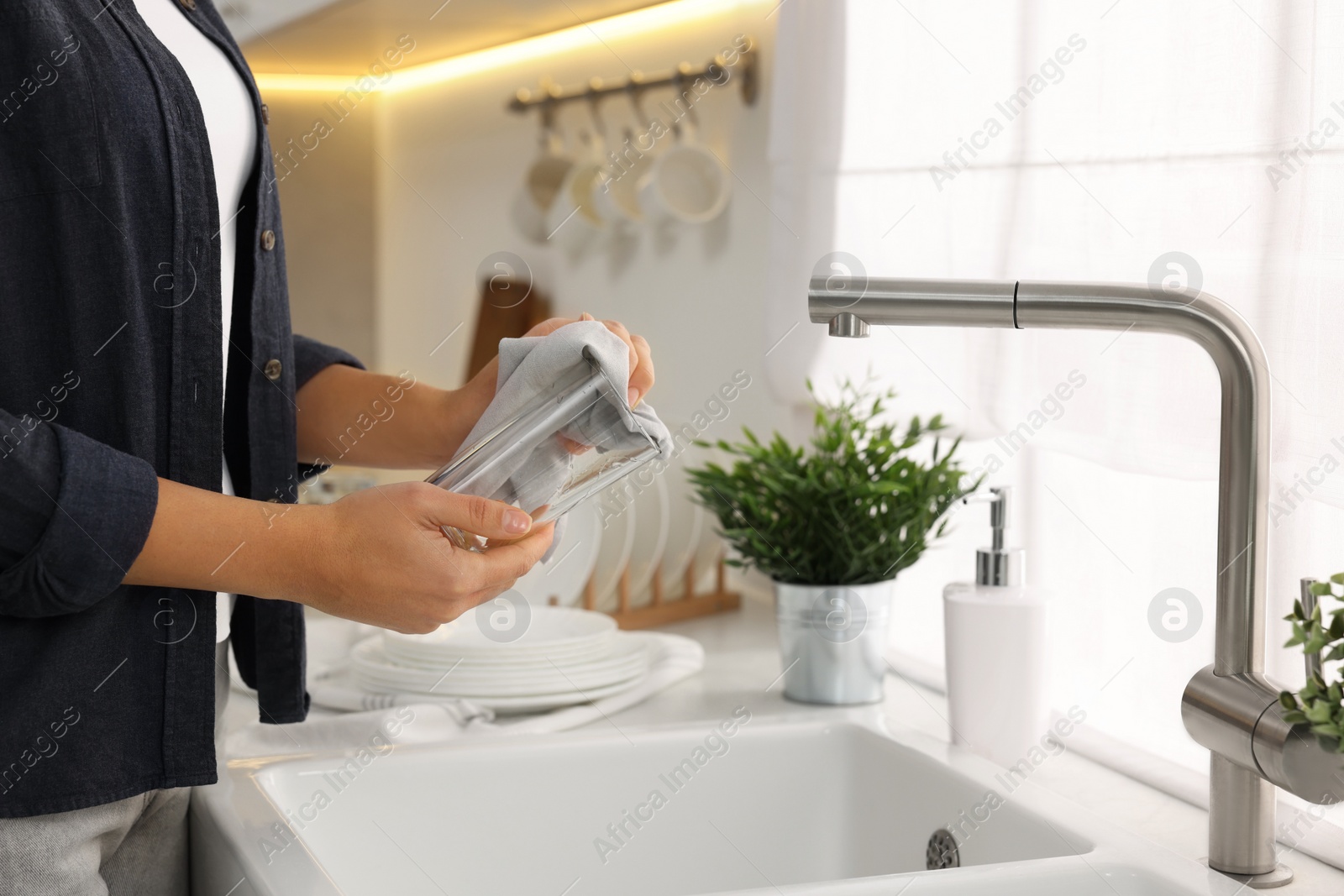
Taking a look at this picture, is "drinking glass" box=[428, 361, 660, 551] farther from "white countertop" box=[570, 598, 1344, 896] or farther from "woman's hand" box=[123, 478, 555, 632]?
"white countertop" box=[570, 598, 1344, 896]

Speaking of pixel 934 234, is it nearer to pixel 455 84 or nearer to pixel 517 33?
pixel 517 33

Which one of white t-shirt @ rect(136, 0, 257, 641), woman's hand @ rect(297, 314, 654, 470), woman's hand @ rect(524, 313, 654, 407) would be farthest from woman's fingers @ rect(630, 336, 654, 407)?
white t-shirt @ rect(136, 0, 257, 641)

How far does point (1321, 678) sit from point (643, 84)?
152 centimetres

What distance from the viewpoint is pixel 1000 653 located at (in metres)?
0.86

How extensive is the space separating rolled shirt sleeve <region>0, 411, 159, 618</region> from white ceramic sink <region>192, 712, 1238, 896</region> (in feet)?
0.77

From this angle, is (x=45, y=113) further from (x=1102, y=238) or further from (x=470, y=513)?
(x=1102, y=238)

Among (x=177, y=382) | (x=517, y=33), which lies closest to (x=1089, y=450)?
(x=177, y=382)

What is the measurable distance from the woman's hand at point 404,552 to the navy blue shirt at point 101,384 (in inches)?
3.4

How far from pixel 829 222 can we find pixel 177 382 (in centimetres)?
87

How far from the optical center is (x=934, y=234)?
47.3 inches

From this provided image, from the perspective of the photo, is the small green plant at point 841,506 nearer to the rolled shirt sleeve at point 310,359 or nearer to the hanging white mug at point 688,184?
the rolled shirt sleeve at point 310,359

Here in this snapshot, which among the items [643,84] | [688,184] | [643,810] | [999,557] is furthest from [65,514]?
[643,84]

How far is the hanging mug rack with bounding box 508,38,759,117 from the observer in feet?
5.39

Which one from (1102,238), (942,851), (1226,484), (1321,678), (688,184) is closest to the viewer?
(1321,678)
